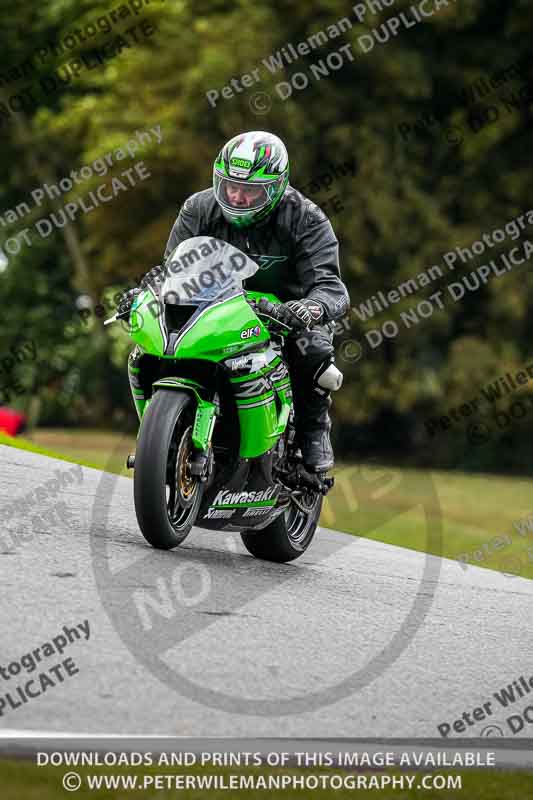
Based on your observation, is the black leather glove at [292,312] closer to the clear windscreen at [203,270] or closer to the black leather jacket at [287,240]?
the clear windscreen at [203,270]

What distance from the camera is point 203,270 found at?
24.2 feet

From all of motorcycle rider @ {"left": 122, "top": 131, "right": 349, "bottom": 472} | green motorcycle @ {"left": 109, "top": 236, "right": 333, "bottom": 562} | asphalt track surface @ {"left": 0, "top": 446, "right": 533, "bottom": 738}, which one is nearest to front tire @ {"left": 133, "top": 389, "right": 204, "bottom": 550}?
green motorcycle @ {"left": 109, "top": 236, "right": 333, "bottom": 562}

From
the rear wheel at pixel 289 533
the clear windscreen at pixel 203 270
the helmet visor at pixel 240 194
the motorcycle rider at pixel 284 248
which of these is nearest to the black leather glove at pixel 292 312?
the motorcycle rider at pixel 284 248

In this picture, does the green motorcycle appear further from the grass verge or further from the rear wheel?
the grass verge

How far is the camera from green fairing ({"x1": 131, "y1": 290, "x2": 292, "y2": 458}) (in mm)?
7008

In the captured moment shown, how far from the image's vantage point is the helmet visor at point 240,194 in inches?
298

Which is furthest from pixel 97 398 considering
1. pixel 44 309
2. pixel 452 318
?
pixel 452 318

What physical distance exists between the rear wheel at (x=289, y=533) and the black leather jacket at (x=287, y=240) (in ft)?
4.19

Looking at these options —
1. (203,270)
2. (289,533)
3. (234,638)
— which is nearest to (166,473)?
(234,638)

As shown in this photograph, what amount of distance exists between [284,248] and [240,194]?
51cm

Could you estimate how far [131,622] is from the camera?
6.05 m

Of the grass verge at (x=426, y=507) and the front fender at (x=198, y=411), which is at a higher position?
the front fender at (x=198, y=411)

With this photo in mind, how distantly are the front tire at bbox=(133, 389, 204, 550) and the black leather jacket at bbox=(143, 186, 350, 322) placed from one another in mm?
1294

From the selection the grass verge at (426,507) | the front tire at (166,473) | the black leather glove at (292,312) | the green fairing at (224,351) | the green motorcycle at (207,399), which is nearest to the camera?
the front tire at (166,473)
